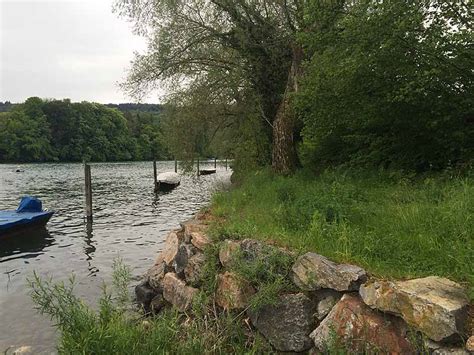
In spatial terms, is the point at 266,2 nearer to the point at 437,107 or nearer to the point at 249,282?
the point at 437,107

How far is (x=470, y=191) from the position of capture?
5652mm

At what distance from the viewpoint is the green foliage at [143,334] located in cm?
430

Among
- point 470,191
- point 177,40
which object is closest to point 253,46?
point 177,40

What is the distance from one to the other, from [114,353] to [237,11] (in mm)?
13361

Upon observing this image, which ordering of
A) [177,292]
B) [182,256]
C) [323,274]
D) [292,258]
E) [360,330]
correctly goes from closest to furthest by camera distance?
[360,330], [323,274], [292,258], [177,292], [182,256]

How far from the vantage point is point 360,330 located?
4070mm

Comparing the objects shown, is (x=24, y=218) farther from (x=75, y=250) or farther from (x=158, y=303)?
(x=158, y=303)

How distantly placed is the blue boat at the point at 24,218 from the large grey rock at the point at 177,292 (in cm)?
985

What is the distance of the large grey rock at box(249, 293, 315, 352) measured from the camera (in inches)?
183

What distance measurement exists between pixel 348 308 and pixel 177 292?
11.5 ft

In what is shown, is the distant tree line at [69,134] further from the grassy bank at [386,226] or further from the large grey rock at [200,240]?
the grassy bank at [386,226]

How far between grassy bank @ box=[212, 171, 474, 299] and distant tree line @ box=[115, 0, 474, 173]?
148cm

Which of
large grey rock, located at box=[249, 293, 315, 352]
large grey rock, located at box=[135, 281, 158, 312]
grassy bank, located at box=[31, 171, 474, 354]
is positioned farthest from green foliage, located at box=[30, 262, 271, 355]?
large grey rock, located at box=[135, 281, 158, 312]

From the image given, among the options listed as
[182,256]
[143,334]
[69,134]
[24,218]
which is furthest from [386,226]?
[69,134]
